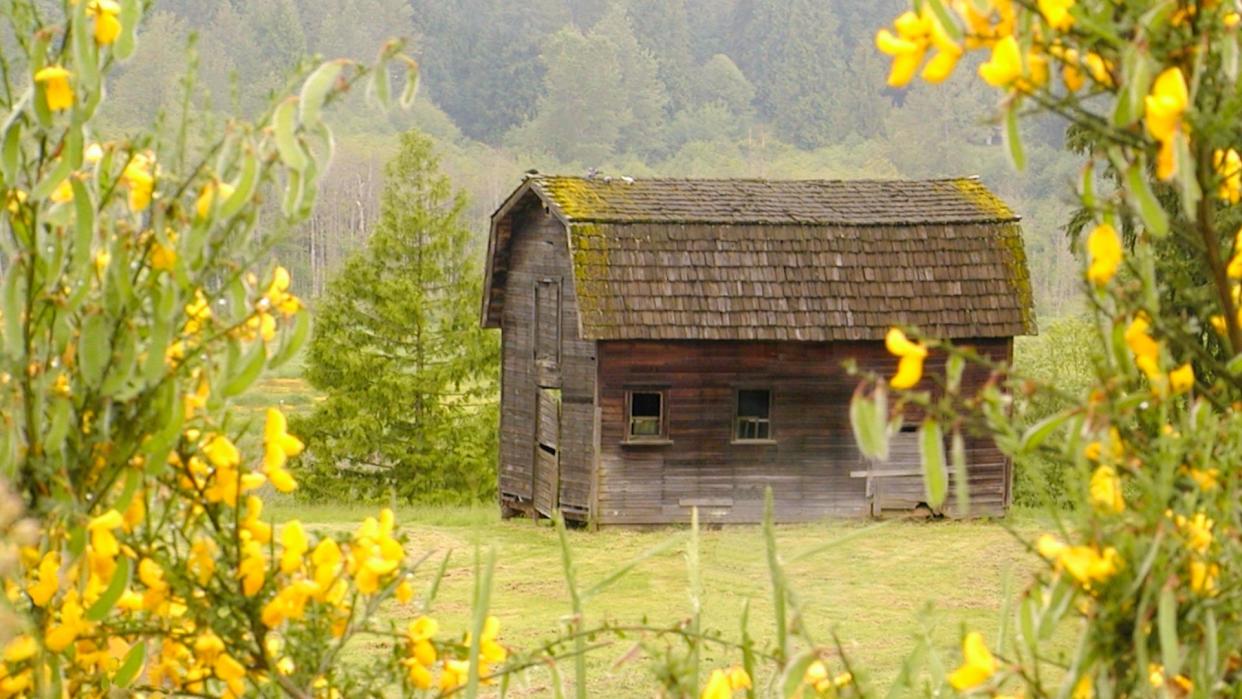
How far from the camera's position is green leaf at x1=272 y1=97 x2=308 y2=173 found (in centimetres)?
243

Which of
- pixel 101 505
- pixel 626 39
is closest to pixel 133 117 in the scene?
pixel 626 39

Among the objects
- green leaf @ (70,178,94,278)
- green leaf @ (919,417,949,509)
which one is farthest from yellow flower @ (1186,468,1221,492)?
green leaf @ (70,178,94,278)

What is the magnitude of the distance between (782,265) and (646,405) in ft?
8.17

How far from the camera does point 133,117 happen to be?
86.9 m

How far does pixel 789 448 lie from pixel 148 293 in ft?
67.3

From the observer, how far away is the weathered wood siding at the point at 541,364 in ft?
74.1

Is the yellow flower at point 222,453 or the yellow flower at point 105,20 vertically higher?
the yellow flower at point 105,20

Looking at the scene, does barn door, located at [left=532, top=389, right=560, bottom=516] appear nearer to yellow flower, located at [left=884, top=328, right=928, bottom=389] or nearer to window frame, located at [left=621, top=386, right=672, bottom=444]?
window frame, located at [left=621, top=386, right=672, bottom=444]

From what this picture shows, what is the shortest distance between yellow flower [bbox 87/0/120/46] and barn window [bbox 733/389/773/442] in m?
20.3

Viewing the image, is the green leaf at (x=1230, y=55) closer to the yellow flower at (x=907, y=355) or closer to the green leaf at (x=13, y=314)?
the yellow flower at (x=907, y=355)

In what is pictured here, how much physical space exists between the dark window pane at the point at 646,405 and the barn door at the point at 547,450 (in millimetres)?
1213

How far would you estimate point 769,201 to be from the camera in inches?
939

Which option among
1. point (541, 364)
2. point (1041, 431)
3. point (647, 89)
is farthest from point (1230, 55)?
point (647, 89)

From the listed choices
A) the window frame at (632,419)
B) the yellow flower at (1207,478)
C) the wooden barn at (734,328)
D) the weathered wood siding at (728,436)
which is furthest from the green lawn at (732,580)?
the yellow flower at (1207,478)
